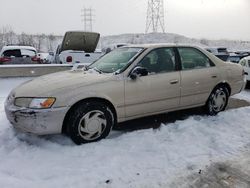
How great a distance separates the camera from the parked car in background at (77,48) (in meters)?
12.2

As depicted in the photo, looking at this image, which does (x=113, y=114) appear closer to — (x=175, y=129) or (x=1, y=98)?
(x=175, y=129)

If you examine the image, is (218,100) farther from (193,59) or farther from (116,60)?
(116,60)

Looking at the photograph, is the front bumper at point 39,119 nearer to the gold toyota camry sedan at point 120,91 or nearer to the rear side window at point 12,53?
the gold toyota camry sedan at point 120,91

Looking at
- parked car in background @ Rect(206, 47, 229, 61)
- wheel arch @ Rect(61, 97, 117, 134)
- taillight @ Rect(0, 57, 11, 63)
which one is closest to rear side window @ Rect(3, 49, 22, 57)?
taillight @ Rect(0, 57, 11, 63)

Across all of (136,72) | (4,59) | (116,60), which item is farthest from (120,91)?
(4,59)

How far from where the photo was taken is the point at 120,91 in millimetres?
4945

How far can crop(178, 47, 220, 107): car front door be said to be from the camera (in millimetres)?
5816

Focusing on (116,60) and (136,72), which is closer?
(136,72)

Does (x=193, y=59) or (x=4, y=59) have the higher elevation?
(x=193, y=59)

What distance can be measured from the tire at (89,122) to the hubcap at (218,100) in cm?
249

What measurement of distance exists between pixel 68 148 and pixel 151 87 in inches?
67.6

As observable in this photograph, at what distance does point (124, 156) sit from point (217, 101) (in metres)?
2.98

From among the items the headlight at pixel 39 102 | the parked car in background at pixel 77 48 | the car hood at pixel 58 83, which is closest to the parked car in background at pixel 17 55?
the parked car in background at pixel 77 48

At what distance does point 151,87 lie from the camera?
5.27 m
